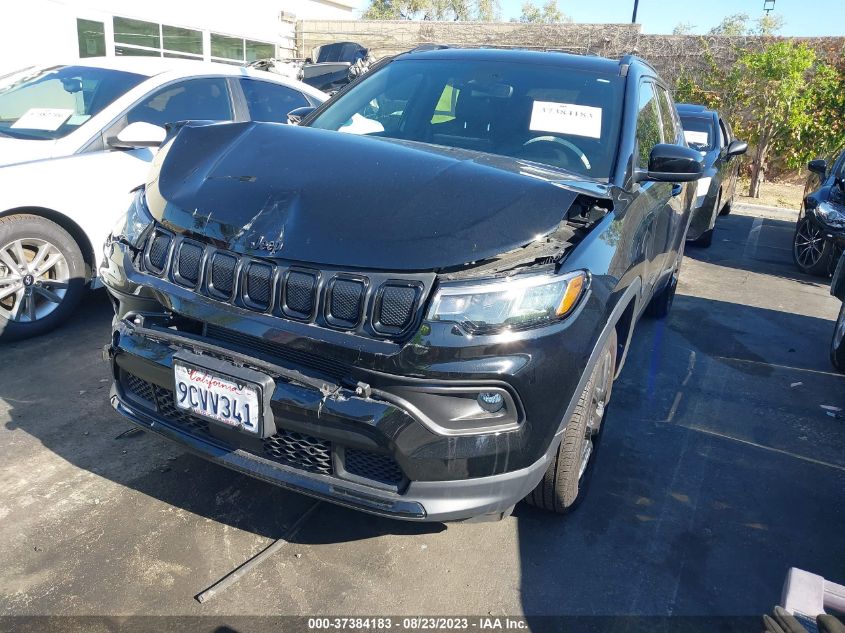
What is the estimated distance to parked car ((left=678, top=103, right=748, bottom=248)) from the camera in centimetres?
770

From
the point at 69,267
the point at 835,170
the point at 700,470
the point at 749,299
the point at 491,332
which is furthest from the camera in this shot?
the point at 835,170

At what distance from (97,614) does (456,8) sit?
56.1 m

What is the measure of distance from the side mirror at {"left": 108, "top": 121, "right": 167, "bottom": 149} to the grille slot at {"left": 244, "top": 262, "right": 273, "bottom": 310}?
8.07ft

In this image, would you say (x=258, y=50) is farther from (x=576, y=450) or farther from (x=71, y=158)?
(x=576, y=450)

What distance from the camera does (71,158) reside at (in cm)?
429

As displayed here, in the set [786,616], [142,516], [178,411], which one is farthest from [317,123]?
[786,616]

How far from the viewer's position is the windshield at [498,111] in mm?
3203

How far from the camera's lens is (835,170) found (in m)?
7.58

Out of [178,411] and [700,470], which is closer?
[178,411]

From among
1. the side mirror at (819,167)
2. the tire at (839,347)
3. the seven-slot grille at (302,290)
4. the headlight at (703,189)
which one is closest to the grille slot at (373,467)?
the seven-slot grille at (302,290)

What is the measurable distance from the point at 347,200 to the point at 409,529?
1.36m

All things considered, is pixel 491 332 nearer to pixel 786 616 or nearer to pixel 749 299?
pixel 786 616

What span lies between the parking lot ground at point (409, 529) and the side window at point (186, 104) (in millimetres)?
1680

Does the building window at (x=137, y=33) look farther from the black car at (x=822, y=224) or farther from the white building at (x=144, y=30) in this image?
the black car at (x=822, y=224)
